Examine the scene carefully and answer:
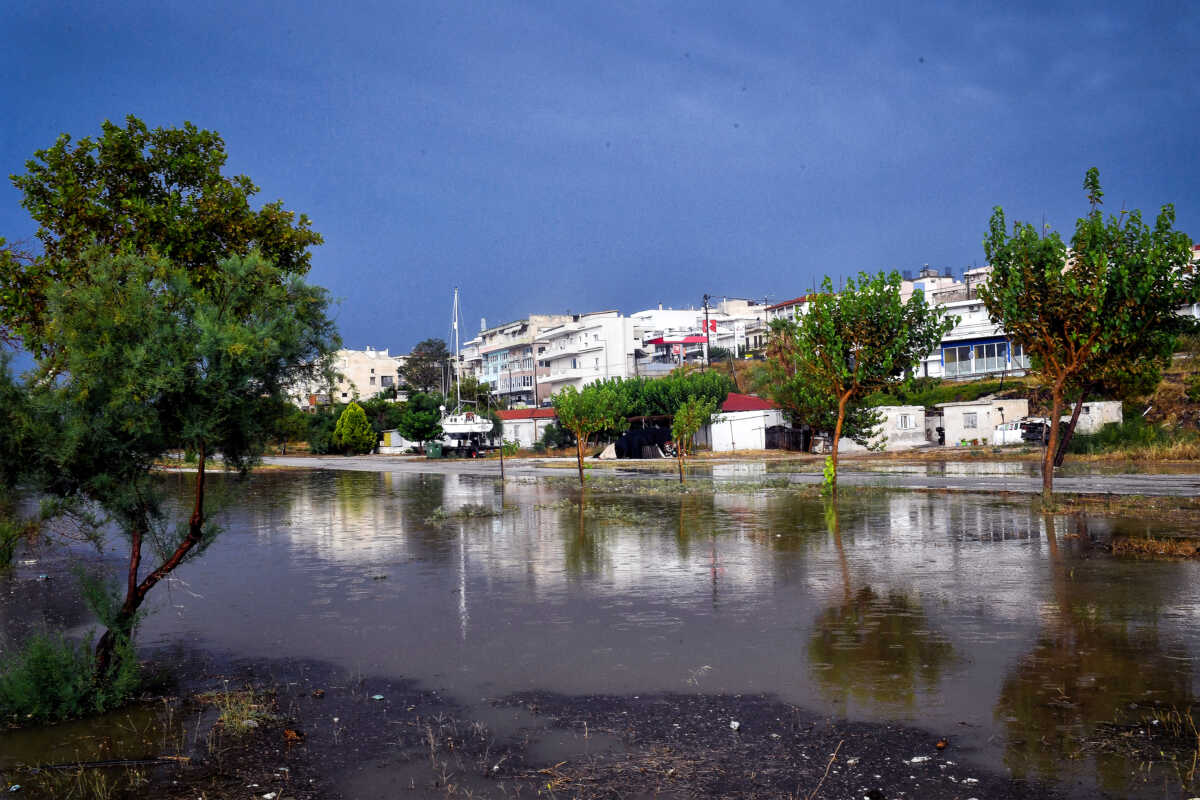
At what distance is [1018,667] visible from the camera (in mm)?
8406

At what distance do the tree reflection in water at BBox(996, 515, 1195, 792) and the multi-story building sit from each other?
9992 centimetres

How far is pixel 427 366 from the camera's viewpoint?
5148 inches

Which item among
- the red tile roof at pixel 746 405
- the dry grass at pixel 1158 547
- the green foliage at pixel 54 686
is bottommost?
the dry grass at pixel 1158 547

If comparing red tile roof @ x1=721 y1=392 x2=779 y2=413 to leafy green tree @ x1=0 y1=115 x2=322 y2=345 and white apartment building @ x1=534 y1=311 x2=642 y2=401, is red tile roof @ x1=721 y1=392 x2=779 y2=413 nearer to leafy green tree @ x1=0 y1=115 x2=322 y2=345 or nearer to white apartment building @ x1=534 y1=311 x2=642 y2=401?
white apartment building @ x1=534 y1=311 x2=642 y2=401

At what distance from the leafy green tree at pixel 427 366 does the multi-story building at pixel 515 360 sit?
6.15 metres

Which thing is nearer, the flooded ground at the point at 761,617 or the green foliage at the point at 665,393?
the flooded ground at the point at 761,617

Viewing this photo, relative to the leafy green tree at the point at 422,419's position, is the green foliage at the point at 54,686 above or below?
below

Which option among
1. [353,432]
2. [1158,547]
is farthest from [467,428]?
[1158,547]

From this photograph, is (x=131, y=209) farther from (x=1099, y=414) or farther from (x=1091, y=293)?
(x=1099, y=414)

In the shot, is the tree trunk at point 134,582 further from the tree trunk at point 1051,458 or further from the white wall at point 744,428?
the white wall at point 744,428

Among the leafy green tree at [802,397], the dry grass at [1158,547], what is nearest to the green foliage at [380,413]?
the leafy green tree at [802,397]

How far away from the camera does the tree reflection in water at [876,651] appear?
7.91 meters

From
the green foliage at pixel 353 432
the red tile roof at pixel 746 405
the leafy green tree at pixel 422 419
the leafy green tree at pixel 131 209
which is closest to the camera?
the leafy green tree at pixel 131 209

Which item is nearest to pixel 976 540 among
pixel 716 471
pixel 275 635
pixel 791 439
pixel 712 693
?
pixel 712 693
